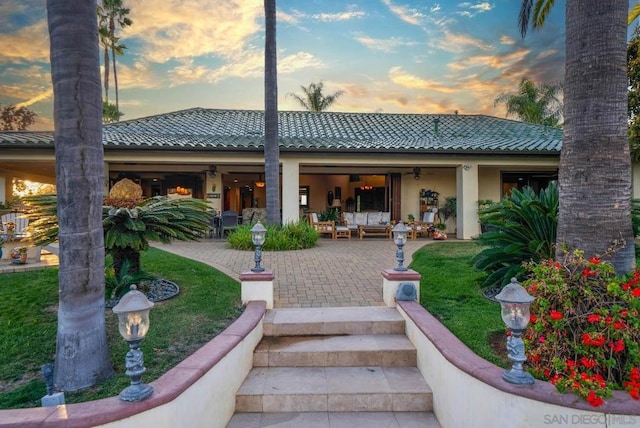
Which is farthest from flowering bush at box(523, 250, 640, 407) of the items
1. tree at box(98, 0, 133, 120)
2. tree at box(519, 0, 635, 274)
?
tree at box(98, 0, 133, 120)

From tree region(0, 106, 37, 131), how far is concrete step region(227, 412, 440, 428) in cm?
2698

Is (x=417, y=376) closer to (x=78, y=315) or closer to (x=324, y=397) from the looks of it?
(x=324, y=397)

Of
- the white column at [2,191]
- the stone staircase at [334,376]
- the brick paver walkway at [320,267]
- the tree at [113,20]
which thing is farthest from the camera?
the tree at [113,20]

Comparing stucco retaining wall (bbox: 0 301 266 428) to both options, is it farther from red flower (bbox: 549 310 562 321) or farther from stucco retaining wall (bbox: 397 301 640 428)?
red flower (bbox: 549 310 562 321)

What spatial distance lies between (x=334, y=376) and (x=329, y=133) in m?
11.4

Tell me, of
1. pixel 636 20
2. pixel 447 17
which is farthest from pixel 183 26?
pixel 636 20

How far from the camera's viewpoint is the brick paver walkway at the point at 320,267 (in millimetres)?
4859

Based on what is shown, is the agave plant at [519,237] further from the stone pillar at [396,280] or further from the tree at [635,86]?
the tree at [635,86]

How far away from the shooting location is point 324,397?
2.97m

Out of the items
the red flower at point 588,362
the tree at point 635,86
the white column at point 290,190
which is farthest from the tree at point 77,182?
the tree at point 635,86

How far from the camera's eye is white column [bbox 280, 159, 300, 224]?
11234 mm

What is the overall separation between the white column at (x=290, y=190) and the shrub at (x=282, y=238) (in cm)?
105

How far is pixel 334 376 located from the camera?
3273 millimetres

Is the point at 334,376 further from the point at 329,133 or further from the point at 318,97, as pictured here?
the point at 318,97
